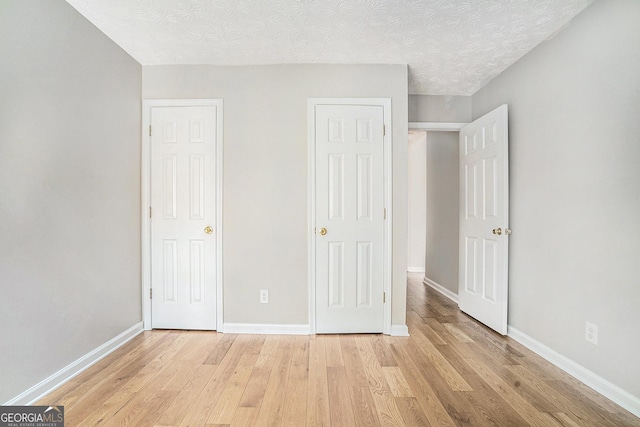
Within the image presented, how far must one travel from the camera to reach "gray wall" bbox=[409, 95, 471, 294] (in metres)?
3.43

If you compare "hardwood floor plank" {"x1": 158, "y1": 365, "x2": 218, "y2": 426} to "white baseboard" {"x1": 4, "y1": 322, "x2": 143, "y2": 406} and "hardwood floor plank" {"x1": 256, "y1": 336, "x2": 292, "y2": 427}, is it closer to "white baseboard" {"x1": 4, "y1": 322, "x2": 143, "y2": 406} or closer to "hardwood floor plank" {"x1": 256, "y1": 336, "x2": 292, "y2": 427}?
"hardwood floor plank" {"x1": 256, "y1": 336, "x2": 292, "y2": 427}

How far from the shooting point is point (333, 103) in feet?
8.84

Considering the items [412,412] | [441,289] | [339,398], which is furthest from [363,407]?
[441,289]

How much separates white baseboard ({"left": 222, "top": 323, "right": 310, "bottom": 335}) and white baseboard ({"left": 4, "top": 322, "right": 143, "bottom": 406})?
0.82 m

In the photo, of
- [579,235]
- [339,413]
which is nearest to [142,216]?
[339,413]

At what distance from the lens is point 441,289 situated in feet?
13.6

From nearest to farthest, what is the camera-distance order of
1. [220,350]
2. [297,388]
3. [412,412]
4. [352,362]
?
[412,412] < [297,388] < [352,362] < [220,350]

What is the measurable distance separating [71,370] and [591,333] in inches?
137

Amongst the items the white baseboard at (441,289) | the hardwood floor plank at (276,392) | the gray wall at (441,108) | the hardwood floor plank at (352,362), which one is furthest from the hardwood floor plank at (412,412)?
the gray wall at (441,108)

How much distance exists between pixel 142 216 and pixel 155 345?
1.17m

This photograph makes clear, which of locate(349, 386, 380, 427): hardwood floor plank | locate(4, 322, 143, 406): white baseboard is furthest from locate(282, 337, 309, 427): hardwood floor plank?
locate(4, 322, 143, 406): white baseboard

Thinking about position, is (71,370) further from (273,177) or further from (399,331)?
(399,331)

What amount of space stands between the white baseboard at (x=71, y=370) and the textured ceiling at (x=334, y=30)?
96.3 inches

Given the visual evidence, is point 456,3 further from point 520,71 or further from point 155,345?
point 155,345
